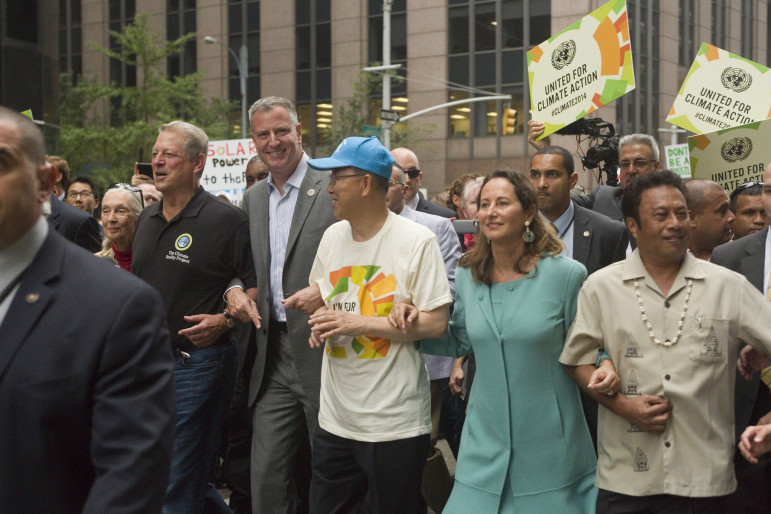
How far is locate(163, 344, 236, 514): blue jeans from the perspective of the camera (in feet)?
16.6

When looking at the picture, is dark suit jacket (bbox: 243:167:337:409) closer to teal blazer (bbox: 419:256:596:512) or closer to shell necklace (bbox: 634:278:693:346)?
teal blazer (bbox: 419:256:596:512)

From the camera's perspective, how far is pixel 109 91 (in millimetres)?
29203

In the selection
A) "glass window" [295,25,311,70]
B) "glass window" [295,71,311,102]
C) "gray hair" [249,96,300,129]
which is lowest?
"gray hair" [249,96,300,129]

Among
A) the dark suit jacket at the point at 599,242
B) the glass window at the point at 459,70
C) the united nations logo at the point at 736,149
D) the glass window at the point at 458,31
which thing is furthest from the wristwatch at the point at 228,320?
the glass window at the point at 458,31

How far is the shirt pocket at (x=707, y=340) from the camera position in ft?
12.3

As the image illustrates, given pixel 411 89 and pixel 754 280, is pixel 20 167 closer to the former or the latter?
pixel 754 280

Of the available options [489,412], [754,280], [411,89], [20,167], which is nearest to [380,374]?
[489,412]

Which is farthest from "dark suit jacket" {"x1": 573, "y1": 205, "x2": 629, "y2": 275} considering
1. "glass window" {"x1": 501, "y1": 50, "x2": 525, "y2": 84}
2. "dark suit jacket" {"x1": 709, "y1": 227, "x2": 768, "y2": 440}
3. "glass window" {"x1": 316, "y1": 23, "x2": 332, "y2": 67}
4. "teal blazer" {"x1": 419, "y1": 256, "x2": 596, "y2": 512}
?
"glass window" {"x1": 316, "y1": 23, "x2": 332, "y2": 67}

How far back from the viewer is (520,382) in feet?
13.7

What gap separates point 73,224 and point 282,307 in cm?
174

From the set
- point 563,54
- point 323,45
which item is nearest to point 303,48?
point 323,45

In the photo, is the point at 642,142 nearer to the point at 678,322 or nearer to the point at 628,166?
the point at 628,166

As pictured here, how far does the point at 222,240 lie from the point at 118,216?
1.42m

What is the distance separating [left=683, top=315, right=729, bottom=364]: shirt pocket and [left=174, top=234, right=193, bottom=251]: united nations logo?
2.76 metres
